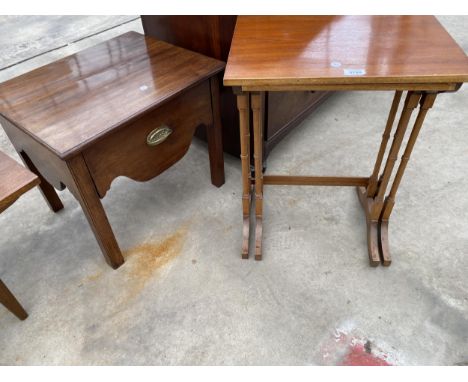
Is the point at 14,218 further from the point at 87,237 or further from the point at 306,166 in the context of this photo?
the point at 306,166

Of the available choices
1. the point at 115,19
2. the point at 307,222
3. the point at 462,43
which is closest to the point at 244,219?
the point at 307,222

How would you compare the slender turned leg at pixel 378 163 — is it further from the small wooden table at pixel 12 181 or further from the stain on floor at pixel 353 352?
the small wooden table at pixel 12 181

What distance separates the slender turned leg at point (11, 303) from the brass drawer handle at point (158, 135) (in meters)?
0.76

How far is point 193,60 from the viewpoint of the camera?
Answer: 5.18ft

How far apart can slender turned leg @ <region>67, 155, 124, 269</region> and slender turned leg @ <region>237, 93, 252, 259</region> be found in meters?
0.56

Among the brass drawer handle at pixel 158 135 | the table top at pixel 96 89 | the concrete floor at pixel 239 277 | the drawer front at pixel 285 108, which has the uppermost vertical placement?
the table top at pixel 96 89

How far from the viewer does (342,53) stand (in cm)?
113

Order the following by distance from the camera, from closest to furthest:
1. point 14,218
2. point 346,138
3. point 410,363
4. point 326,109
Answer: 1. point 410,363
2. point 14,218
3. point 346,138
4. point 326,109

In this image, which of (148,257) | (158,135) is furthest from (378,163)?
(148,257)

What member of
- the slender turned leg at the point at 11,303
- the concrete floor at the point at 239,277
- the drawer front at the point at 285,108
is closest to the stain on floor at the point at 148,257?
the concrete floor at the point at 239,277

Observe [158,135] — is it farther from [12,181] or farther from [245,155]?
[12,181]

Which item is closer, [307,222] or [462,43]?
[307,222]

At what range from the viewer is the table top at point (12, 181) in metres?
1.07
